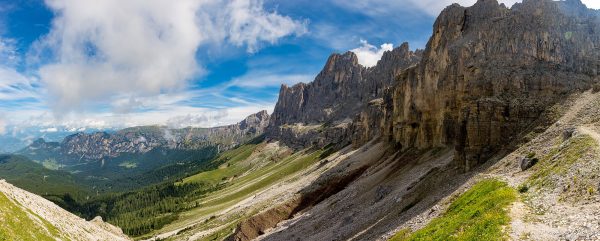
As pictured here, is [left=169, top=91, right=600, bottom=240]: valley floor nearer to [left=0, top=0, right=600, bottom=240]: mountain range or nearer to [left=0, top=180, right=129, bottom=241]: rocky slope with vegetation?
[left=0, top=0, right=600, bottom=240]: mountain range

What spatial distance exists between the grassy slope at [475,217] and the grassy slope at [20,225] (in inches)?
1696

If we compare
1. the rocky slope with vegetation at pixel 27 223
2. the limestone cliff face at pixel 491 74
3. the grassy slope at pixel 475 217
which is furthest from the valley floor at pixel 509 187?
the rocky slope with vegetation at pixel 27 223

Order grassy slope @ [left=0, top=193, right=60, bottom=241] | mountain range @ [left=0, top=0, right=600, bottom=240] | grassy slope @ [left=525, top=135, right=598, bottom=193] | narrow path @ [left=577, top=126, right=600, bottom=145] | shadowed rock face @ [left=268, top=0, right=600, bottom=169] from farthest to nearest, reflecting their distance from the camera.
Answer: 1. shadowed rock face @ [left=268, top=0, right=600, bottom=169]
2. grassy slope @ [left=0, top=193, right=60, bottom=241]
3. narrow path @ [left=577, top=126, right=600, bottom=145]
4. grassy slope @ [left=525, top=135, right=598, bottom=193]
5. mountain range @ [left=0, top=0, right=600, bottom=240]

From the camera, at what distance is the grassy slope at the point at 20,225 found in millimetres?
45844

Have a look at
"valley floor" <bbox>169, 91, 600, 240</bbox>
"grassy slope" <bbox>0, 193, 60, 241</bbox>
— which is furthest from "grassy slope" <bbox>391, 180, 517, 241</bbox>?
"grassy slope" <bbox>0, 193, 60, 241</bbox>

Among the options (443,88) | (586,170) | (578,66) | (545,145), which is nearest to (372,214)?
(545,145)

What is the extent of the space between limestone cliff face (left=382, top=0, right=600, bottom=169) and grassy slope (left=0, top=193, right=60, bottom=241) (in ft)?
186

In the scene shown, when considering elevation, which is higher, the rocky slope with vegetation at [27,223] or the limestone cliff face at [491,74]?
the limestone cliff face at [491,74]

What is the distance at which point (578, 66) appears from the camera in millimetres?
71125

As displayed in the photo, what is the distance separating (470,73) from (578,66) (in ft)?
70.8

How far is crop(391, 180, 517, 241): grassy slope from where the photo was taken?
27641 millimetres

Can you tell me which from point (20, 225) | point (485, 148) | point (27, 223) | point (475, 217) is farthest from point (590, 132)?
point (27, 223)

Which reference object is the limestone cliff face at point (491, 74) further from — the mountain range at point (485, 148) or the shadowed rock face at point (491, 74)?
the mountain range at point (485, 148)

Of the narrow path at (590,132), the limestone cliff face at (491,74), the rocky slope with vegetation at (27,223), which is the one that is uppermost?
the limestone cliff face at (491,74)
